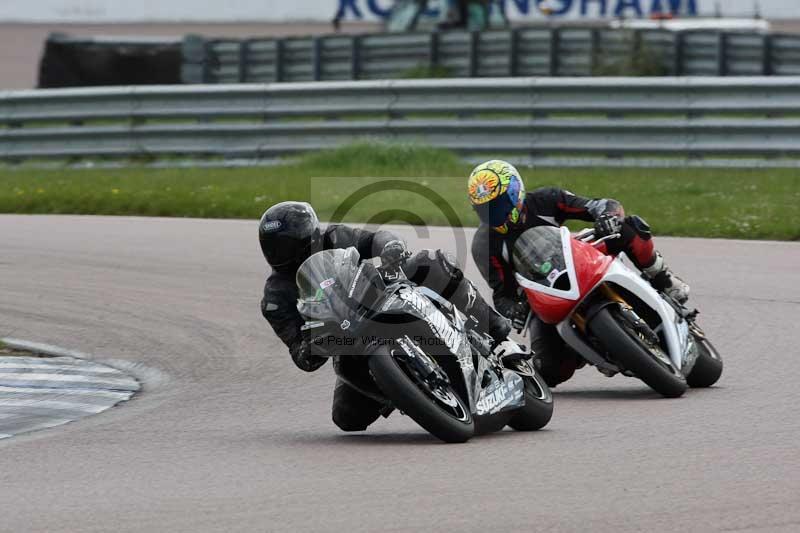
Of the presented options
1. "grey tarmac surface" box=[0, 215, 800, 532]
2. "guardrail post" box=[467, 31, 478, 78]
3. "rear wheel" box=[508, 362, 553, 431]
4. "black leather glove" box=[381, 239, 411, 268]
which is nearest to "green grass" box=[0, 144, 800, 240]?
"grey tarmac surface" box=[0, 215, 800, 532]

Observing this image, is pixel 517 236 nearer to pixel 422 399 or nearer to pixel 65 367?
pixel 422 399

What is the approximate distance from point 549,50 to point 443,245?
13.0 metres

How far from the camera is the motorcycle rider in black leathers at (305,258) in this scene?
21.5 ft

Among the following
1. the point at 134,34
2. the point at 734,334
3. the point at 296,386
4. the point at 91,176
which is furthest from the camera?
the point at 134,34

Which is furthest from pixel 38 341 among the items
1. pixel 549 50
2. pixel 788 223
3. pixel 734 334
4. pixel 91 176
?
pixel 549 50

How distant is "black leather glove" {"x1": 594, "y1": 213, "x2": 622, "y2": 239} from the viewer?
26.2ft

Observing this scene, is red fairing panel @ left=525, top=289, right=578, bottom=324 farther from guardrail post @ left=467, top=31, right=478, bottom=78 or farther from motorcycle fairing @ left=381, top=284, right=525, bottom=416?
guardrail post @ left=467, top=31, right=478, bottom=78

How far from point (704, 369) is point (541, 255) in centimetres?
115

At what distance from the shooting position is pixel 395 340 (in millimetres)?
6266

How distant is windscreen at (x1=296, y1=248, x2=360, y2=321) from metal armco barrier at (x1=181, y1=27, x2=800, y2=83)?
18333mm

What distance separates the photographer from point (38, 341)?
983 centimetres

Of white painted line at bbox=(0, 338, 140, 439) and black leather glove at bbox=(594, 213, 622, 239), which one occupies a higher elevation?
black leather glove at bbox=(594, 213, 622, 239)

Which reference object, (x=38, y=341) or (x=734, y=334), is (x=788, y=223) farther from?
(x=38, y=341)

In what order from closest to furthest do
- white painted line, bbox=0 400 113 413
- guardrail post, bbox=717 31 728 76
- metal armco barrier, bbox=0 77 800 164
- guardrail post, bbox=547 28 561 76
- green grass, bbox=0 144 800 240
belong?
white painted line, bbox=0 400 113 413
green grass, bbox=0 144 800 240
metal armco barrier, bbox=0 77 800 164
guardrail post, bbox=717 31 728 76
guardrail post, bbox=547 28 561 76
